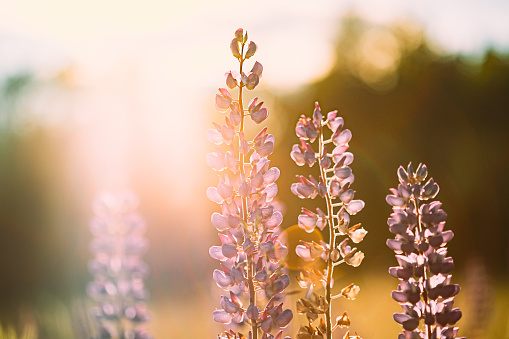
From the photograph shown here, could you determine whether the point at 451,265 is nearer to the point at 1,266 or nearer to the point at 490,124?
the point at 1,266

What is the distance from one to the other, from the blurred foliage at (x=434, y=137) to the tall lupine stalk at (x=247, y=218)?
8.56 metres

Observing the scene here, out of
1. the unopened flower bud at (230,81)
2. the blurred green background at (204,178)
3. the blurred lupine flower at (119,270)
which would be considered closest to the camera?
the unopened flower bud at (230,81)

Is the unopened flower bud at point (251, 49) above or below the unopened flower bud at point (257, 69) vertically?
above

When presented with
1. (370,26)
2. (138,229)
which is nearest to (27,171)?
(138,229)

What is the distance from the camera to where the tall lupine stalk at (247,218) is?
1.46 metres

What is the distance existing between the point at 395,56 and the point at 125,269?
53.2 ft

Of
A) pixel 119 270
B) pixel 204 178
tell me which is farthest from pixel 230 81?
pixel 204 178

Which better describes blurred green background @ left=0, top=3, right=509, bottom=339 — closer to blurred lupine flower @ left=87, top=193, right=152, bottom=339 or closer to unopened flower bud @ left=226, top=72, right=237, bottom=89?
blurred lupine flower @ left=87, top=193, right=152, bottom=339

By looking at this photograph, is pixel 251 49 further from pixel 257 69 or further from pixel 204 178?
pixel 204 178

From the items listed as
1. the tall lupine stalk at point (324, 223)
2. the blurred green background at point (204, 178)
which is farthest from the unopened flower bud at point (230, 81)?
the blurred green background at point (204, 178)

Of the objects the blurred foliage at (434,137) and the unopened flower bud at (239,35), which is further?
the blurred foliage at (434,137)

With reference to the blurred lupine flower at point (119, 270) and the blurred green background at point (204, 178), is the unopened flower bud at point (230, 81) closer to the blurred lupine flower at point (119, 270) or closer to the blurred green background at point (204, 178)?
the blurred lupine flower at point (119, 270)

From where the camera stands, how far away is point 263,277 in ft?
4.72

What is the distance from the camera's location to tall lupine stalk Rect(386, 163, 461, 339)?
1473 mm
